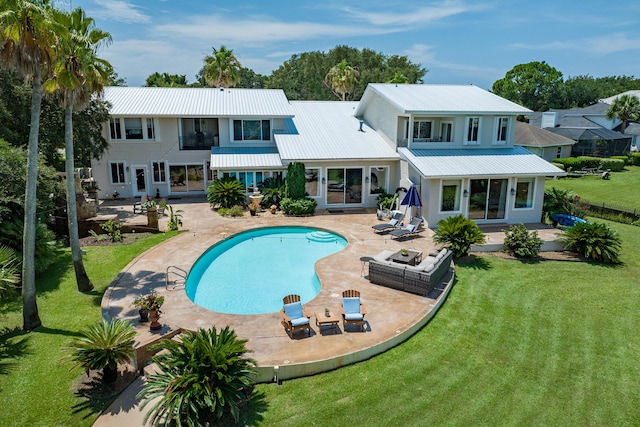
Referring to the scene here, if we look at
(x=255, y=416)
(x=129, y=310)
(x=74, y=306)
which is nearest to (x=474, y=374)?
(x=255, y=416)

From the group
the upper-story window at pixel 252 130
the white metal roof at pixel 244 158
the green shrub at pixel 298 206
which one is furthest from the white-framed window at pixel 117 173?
the green shrub at pixel 298 206

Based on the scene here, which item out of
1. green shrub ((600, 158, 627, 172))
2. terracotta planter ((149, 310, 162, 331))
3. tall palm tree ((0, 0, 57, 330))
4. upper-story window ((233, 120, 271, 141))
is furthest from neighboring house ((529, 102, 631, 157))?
tall palm tree ((0, 0, 57, 330))

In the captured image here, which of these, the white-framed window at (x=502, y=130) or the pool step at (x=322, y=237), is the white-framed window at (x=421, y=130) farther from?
the pool step at (x=322, y=237)

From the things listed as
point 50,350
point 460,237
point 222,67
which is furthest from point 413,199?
point 222,67

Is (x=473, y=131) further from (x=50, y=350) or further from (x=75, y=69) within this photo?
(x=50, y=350)

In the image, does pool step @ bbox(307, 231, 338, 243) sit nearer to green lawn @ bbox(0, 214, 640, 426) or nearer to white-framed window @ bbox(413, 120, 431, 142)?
green lawn @ bbox(0, 214, 640, 426)

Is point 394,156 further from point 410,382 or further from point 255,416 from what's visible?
point 255,416
